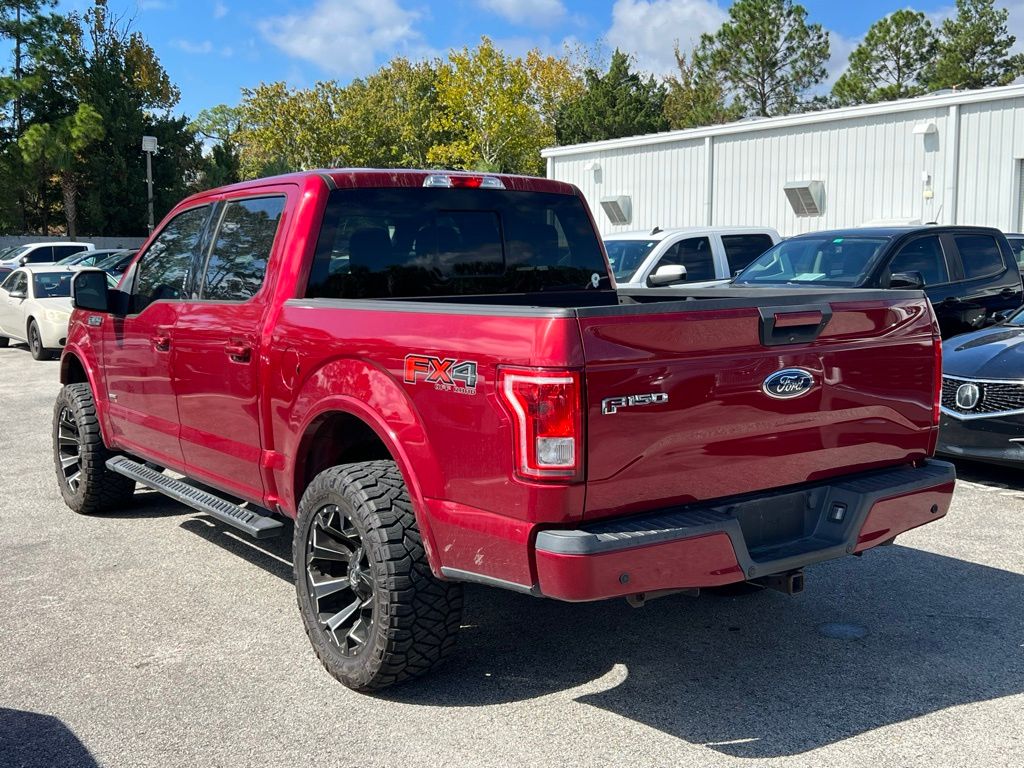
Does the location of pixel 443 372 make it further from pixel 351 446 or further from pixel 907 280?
pixel 907 280

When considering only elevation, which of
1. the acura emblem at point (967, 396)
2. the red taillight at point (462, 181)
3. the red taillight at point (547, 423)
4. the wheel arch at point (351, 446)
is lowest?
the acura emblem at point (967, 396)

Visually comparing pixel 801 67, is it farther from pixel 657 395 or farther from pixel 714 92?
pixel 657 395

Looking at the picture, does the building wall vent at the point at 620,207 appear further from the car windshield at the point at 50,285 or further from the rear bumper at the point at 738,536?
the rear bumper at the point at 738,536

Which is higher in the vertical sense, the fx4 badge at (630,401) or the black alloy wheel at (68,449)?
the fx4 badge at (630,401)

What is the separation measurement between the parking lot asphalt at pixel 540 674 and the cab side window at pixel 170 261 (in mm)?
1460

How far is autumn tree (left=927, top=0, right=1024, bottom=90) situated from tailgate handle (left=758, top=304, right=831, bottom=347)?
5893 centimetres

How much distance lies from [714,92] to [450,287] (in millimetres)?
60021

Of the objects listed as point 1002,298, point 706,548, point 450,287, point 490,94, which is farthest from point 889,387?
point 490,94

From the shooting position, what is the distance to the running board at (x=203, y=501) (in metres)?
4.64

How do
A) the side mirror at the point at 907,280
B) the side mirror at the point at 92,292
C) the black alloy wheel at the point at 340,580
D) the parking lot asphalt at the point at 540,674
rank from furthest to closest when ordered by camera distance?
the side mirror at the point at 907,280 → the side mirror at the point at 92,292 → the black alloy wheel at the point at 340,580 → the parking lot asphalt at the point at 540,674

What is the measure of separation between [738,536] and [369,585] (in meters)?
1.37

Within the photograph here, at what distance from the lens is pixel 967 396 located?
7.08 metres

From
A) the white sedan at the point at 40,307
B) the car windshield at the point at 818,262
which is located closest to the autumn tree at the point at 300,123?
the white sedan at the point at 40,307

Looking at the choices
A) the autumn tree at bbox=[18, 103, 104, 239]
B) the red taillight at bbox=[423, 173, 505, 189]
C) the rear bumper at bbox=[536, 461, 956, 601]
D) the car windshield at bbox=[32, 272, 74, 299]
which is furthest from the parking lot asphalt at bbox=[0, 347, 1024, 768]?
the autumn tree at bbox=[18, 103, 104, 239]
